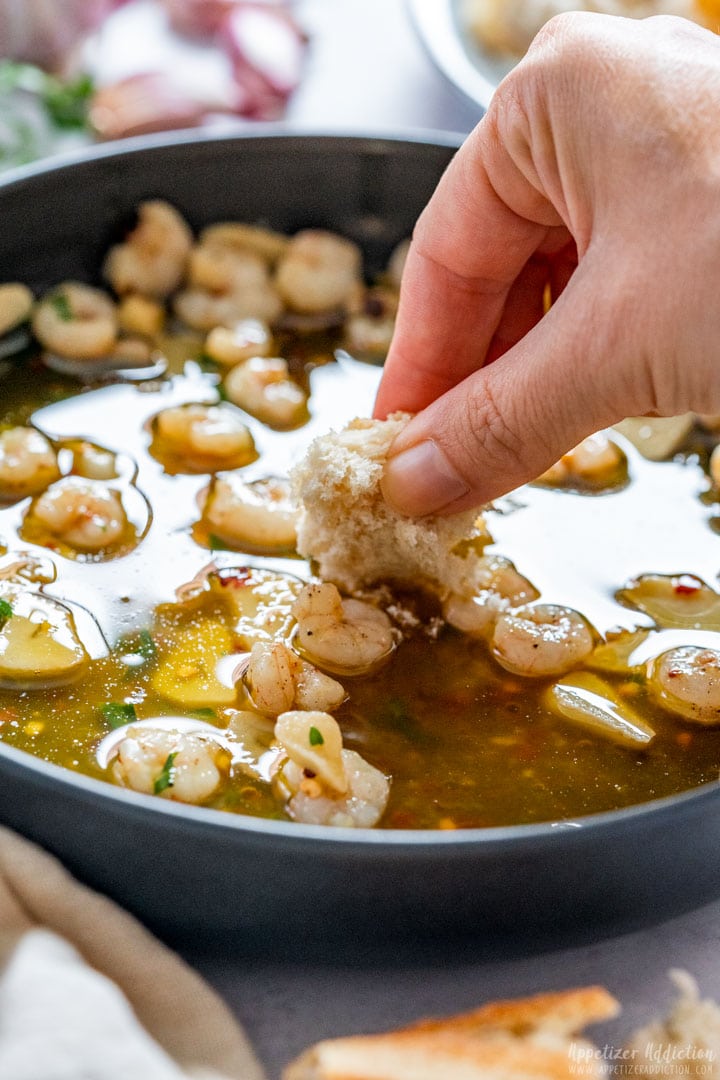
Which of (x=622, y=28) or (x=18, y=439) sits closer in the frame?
(x=622, y=28)

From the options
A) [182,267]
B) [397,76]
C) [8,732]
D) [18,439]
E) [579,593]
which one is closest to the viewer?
[8,732]

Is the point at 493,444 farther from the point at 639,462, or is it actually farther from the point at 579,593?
the point at 639,462

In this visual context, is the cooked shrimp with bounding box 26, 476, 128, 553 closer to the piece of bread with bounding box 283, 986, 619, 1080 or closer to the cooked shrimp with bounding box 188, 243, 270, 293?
the cooked shrimp with bounding box 188, 243, 270, 293

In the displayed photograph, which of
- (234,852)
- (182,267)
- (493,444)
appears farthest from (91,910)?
(182,267)

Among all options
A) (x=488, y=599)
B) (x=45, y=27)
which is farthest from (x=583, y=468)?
(x=45, y=27)

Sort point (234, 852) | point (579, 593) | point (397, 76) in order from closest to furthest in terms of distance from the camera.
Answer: point (234, 852) → point (579, 593) → point (397, 76)

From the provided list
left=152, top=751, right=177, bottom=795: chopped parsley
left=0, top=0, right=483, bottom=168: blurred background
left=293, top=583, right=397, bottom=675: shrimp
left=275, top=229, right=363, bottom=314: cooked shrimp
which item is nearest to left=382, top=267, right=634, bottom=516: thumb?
left=293, top=583, right=397, bottom=675: shrimp

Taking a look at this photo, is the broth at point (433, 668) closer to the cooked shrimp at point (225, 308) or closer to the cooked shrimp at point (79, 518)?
the cooked shrimp at point (79, 518)
